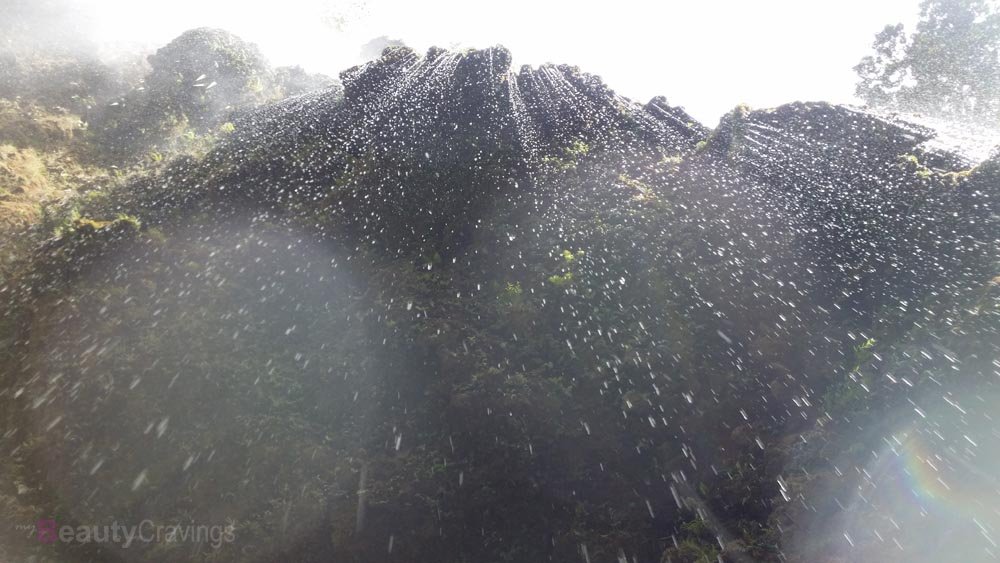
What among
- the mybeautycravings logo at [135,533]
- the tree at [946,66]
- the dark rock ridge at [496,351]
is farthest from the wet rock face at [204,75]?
the tree at [946,66]

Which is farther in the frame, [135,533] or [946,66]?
[946,66]

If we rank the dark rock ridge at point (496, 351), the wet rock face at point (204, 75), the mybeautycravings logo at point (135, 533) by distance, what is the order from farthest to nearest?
1. the wet rock face at point (204, 75)
2. the dark rock ridge at point (496, 351)
3. the mybeautycravings logo at point (135, 533)

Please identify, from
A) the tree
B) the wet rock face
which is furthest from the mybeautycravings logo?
the tree

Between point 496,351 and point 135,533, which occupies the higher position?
point 496,351

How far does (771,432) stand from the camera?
6363 millimetres

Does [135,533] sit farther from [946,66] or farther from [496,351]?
[946,66]

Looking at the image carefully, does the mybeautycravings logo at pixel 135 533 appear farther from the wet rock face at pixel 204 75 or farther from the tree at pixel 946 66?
the tree at pixel 946 66

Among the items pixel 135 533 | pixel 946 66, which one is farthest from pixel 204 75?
pixel 946 66

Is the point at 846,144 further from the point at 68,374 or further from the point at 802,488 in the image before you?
the point at 68,374

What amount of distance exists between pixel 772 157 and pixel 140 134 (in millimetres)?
18194

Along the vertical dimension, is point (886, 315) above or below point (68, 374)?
above

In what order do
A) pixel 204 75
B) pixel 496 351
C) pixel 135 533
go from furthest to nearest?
pixel 204 75 → pixel 496 351 → pixel 135 533

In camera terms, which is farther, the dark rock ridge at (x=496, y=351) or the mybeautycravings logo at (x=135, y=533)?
the dark rock ridge at (x=496, y=351)

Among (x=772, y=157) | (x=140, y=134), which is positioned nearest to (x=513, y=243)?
(x=772, y=157)
